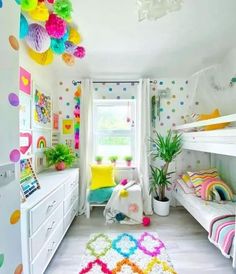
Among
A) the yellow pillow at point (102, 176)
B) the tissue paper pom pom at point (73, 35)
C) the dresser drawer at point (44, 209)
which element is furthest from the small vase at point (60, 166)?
the tissue paper pom pom at point (73, 35)

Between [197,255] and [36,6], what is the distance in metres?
2.57

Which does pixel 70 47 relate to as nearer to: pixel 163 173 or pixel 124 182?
pixel 124 182

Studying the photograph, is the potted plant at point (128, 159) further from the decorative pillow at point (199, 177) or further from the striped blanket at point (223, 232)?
the striped blanket at point (223, 232)

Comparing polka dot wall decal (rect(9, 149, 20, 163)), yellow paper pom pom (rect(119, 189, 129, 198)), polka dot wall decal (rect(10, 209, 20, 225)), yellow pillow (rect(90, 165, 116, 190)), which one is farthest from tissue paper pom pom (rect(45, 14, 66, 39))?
yellow paper pom pom (rect(119, 189, 129, 198))

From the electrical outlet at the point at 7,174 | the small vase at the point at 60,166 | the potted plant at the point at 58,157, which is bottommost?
the small vase at the point at 60,166

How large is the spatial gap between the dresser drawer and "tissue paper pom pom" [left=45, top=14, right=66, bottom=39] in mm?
1394

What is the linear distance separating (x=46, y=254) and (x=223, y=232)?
1.51 metres

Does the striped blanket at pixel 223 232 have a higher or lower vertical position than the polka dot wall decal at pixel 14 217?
lower

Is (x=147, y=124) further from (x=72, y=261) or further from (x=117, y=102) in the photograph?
(x=72, y=261)

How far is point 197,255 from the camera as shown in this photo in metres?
1.83

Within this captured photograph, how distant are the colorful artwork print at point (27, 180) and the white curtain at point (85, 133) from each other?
1080 mm

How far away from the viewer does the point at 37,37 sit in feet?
4.99

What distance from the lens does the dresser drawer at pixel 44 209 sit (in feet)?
4.26

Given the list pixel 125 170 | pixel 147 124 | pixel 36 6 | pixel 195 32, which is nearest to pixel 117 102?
pixel 147 124
